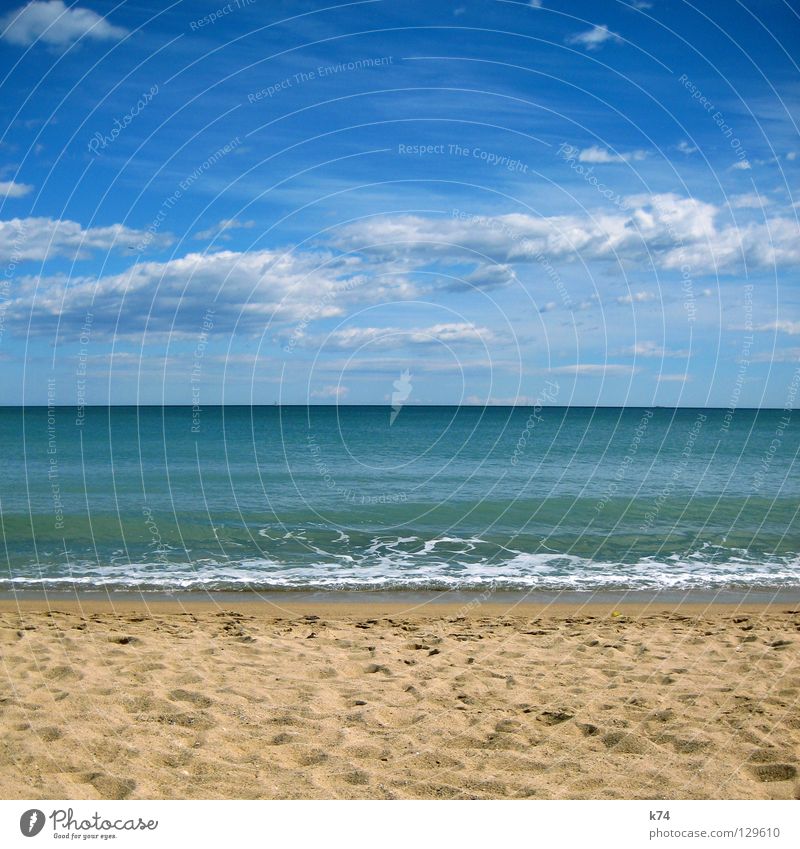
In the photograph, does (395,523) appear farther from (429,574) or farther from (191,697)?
(191,697)

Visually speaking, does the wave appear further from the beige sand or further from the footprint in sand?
the footprint in sand

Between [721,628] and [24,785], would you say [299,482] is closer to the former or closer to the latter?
[721,628]

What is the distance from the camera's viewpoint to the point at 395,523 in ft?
74.9

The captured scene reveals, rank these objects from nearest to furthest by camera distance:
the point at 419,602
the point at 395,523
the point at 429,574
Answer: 1. the point at 419,602
2. the point at 429,574
3. the point at 395,523

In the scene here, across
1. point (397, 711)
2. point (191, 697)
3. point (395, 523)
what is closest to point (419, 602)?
point (397, 711)

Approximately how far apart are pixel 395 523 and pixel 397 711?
49.8 ft

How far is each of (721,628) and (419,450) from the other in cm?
4687

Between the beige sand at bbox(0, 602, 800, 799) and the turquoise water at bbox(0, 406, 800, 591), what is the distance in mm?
4370

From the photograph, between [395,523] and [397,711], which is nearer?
[397,711]

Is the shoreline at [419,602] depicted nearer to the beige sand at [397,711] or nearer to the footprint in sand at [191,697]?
the beige sand at [397,711]
